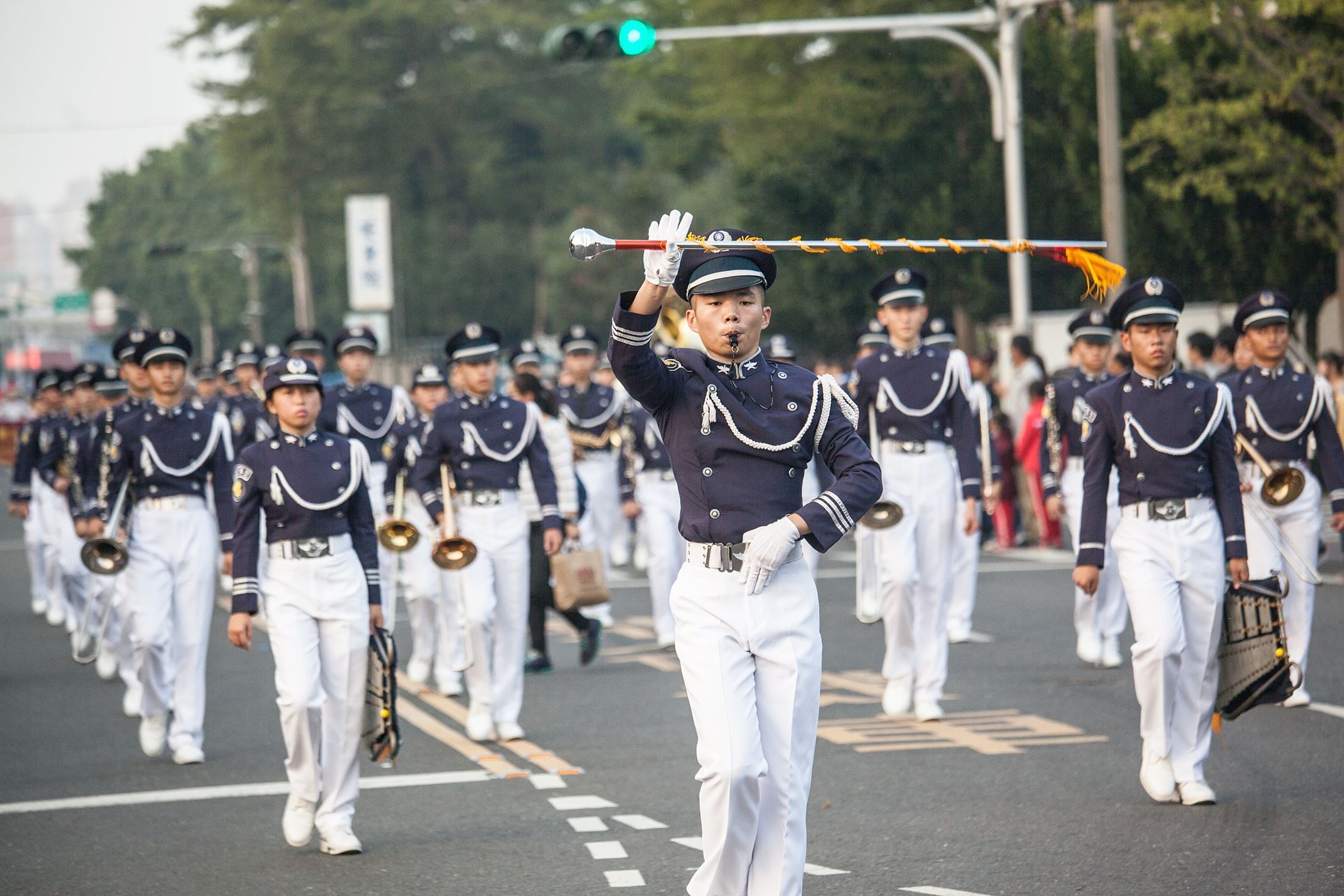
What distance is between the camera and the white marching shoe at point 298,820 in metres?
8.14

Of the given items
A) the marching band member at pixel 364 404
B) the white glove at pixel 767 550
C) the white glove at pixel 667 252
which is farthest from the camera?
the marching band member at pixel 364 404

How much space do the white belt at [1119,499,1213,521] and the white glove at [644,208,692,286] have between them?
371 centimetres

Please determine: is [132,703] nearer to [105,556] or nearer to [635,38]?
[105,556]

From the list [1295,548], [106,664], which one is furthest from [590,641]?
[1295,548]

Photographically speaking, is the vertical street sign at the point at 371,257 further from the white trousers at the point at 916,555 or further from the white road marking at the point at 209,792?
the white road marking at the point at 209,792

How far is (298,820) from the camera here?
8148 mm

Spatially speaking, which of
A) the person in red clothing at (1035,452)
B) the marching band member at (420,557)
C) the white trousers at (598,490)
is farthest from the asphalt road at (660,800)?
the person in red clothing at (1035,452)

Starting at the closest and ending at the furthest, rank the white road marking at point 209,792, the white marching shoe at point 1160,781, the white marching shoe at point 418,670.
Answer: the white marching shoe at point 1160,781, the white road marking at point 209,792, the white marching shoe at point 418,670

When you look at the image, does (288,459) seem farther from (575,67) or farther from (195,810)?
(575,67)

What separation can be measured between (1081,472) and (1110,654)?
1.46 metres

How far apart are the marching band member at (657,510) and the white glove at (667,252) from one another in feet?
28.6

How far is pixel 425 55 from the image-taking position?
7144 centimetres

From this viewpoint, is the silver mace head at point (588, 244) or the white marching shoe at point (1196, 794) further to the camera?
the white marching shoe at point (1196, 794)

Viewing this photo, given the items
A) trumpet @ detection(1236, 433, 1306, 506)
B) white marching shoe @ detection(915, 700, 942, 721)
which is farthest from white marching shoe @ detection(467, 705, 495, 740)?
trumpet @ detection(1236, 433, 1306, 506)
